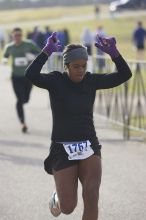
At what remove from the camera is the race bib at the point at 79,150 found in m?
5.95

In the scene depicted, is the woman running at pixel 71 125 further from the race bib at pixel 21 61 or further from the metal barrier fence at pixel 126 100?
the race bib at pixel 21 61

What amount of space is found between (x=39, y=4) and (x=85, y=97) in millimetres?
130817

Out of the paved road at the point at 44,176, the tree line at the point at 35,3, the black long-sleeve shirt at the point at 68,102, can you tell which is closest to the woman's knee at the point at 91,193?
the black long-sleeve shirt at the point at 68,102

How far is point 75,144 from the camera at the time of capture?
236 inches

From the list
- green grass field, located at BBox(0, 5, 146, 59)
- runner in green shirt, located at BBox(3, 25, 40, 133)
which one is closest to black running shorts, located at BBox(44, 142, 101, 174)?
runner in green shirt, located at BBox(3, 25, 40, 133)

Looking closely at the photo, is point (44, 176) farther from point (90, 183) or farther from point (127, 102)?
point (127, 102)

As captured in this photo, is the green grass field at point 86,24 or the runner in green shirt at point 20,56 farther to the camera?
the green grass field at point 86,24

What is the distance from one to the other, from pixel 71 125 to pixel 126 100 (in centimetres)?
689

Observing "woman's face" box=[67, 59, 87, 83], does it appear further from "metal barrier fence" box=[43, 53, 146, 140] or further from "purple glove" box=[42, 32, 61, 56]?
"metal barrier fence" box=[43, 53, 146, 140]

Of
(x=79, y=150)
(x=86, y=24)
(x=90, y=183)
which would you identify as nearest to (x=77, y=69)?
(x=79, y=150)

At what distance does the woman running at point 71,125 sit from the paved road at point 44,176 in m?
1.21

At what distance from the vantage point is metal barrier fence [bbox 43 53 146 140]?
12590 mm

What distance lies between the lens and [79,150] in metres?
5.93

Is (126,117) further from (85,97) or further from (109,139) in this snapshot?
(85,97)
